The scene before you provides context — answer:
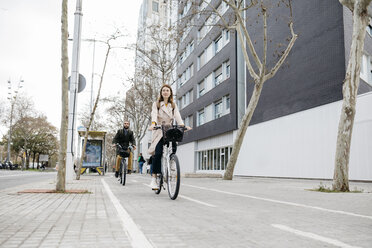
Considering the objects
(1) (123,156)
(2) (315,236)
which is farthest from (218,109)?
(2) (315,236)

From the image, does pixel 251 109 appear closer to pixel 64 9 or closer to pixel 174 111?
pixel 174 111

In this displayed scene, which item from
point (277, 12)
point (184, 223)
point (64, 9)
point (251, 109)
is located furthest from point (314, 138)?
→ point (184, 223)

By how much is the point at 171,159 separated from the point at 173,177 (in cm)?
35

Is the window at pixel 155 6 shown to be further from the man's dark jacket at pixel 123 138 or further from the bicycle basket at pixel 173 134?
the bicycle basket at pixel 173 134

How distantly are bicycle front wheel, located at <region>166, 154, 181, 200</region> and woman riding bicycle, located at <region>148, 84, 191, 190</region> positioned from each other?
0.48 metres

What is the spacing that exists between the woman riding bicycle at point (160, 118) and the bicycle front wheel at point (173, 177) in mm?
482

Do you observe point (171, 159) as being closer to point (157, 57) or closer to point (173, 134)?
point (173, 134)

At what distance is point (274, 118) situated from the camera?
72.1 ft

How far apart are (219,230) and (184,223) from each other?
502 mm

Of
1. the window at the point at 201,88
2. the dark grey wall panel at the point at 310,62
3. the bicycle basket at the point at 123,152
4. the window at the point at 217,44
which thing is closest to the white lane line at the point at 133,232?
the bicycle basket at the point at 123,152

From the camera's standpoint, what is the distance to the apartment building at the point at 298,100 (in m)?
17.0

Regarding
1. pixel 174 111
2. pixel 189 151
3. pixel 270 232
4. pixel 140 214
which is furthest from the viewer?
pixel 189 151

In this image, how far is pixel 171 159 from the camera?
Answer: 636 centimetres

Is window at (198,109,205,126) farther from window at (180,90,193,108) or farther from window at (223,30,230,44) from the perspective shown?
window at (223,30,230,44)
